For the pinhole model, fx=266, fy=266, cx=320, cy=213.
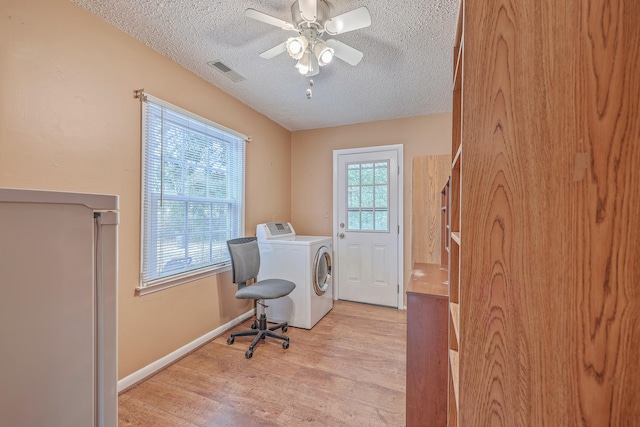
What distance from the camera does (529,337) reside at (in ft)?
2.21

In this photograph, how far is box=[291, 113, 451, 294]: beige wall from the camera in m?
3.26

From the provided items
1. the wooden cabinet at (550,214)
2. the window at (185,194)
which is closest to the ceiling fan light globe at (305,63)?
the window at (185,194)

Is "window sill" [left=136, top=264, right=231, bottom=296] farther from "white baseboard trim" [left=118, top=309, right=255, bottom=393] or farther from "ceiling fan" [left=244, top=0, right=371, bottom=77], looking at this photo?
"ceiling fan" [left=244, top=0, right=371, bottom=77]

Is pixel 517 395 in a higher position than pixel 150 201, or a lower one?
lower

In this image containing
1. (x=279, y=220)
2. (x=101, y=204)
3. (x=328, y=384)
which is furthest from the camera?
(x=279, y=220)

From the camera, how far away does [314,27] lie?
160 cm

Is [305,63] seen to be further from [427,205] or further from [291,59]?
[427,205]

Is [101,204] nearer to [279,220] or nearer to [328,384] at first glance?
[328,384]

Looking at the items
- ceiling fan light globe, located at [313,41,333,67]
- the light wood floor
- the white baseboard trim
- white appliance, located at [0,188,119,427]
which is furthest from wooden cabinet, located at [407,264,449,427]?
the white baseboard trim

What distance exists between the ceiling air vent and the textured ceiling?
42mm

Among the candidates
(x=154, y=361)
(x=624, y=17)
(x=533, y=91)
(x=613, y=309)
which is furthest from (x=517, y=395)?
(x=154, y=361)

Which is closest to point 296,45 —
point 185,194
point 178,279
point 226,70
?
point 226,70

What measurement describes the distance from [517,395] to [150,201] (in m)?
2.26

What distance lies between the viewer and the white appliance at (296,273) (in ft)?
9.02
